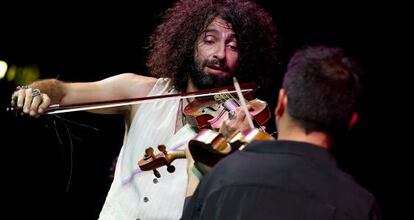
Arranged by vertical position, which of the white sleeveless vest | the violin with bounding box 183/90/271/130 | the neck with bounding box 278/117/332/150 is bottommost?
the white sleeveless vest

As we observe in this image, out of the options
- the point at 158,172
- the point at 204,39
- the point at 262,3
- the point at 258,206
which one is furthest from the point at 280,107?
the point at 262,3

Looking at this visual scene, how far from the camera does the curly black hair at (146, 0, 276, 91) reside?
373 cm

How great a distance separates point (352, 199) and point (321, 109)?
0.29 meters

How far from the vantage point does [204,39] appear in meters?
3.60

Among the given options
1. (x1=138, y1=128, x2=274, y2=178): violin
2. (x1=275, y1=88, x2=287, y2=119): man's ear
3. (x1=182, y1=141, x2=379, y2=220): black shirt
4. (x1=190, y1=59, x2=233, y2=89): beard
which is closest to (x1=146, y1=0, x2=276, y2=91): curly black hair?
(x1=190, y1=59, x2=233, y2=89): beard

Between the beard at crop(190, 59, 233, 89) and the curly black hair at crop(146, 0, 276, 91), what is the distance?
0.13 meters

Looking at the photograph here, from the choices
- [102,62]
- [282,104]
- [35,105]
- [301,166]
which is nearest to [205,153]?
[282,104]

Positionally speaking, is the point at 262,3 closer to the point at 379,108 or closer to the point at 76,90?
the point at 379,108

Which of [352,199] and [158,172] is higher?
[352,199]

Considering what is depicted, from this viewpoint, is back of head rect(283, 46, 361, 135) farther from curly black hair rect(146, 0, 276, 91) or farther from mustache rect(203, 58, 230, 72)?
curly black hair rect(146, 0, 276, 91)

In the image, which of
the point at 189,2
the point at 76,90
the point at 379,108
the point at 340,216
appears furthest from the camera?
the point at 379,108

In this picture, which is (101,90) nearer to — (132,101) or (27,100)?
(132,101)

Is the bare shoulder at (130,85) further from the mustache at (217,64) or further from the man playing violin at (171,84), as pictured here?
the mustache at (217,64)

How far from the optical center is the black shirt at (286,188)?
1902mm
